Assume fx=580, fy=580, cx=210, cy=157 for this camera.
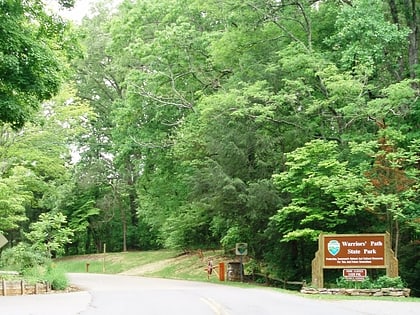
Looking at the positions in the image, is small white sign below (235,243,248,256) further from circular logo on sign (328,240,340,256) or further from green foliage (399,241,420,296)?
green foliage (399,241,420,296)

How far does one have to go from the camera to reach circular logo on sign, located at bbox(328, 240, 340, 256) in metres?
19.8

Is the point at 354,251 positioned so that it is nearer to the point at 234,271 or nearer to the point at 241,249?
the point at 241,249

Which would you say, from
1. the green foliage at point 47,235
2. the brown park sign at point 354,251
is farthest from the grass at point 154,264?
the brown park sign at point 354,251

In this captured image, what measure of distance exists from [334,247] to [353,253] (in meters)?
0.66

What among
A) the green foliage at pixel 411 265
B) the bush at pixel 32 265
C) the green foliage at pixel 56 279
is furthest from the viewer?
the green foliage at pixel 411 265

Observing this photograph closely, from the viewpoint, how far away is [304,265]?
24.9 metres

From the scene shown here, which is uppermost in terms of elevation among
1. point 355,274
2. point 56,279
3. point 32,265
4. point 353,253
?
point 353,253

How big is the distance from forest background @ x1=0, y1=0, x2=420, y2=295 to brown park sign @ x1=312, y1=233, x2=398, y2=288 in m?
1.02

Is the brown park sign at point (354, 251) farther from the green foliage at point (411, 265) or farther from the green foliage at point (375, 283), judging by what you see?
the green foliage at point (411, 265)

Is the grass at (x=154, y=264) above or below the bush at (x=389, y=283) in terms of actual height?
below

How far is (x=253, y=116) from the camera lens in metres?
24.8

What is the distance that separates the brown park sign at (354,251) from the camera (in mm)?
19469

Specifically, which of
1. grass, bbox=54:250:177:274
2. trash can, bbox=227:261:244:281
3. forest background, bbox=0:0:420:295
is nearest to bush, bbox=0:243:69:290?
forest background, bbox=0:0:420:295

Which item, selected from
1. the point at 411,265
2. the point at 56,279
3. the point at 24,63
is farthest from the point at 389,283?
the point at 24,63
